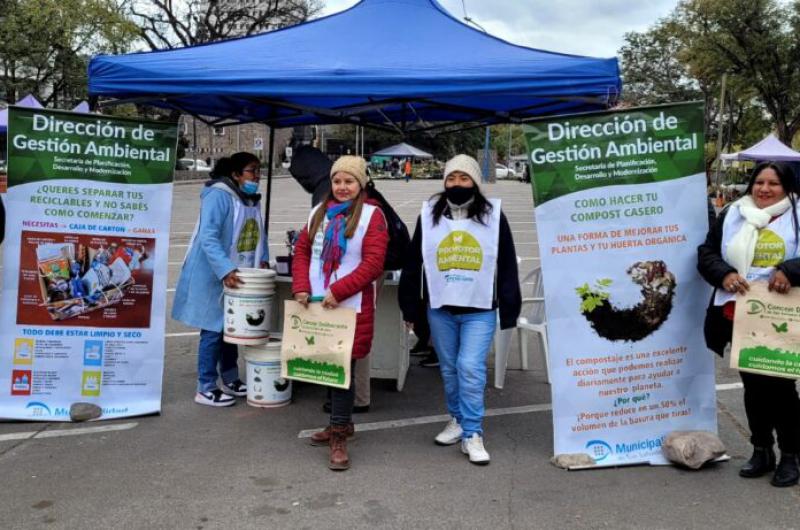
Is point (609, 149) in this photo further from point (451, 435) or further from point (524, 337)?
point (524, 337)

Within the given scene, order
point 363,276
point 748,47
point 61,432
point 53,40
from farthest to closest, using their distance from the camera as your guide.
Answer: point 748,47, point 53,40, point 61,432, point 363,276

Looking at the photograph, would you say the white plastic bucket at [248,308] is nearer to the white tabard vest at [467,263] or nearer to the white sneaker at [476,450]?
the white tabard vest at [467,263]

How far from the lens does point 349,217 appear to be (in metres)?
4.08

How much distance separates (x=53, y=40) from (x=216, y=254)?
88.2ft

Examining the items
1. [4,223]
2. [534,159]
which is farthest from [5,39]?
[534,159]

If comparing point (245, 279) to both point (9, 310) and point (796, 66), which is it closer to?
point (9, 310)

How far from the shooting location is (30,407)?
15.3 feet

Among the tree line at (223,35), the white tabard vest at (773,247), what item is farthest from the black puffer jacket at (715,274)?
the tree line at (223,35)

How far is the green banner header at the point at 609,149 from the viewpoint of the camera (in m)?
4.02

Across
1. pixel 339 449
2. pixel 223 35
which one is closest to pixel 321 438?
pixel 339 449

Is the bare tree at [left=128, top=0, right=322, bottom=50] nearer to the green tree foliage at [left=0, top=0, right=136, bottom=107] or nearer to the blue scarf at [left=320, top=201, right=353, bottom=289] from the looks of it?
the green tree foliage at [left=0, top=0, right=136, bottom=107]

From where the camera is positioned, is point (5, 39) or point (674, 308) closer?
point (674, 308)

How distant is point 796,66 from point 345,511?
105 feet

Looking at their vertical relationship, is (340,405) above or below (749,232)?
Answer: below
